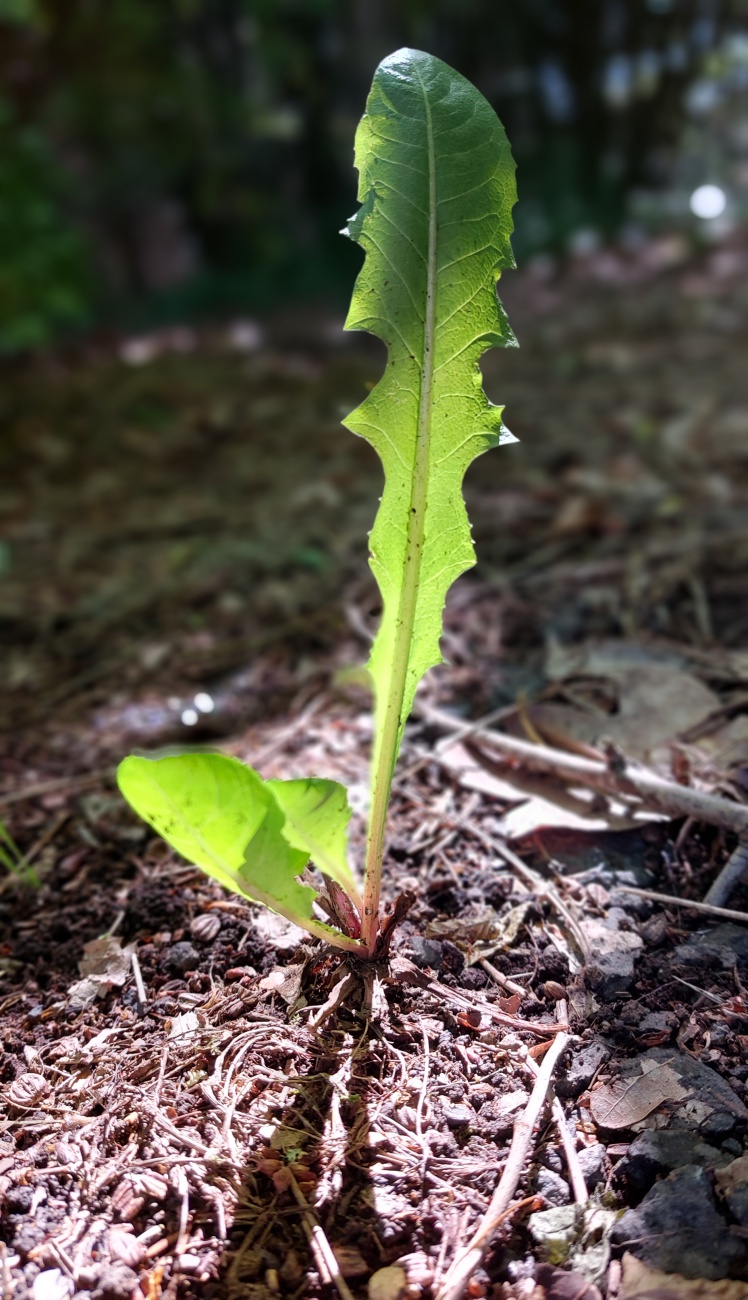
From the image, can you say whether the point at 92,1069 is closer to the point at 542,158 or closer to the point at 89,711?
the point at 89,711

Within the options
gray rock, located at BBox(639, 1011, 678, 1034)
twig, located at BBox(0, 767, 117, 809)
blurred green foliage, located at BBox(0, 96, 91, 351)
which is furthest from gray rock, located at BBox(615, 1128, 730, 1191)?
blurred green foliage, located at BBox(0, 96, 91, 351)

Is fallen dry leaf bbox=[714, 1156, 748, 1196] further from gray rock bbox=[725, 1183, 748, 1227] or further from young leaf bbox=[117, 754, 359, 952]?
young leaf bbox=[117, 754, 359, 952]

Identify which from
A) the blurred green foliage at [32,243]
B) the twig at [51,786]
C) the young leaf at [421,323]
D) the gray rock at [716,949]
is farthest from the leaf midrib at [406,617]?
the blurred green foliage at [32,243]

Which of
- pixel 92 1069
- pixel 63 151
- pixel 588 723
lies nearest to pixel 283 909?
Result: pixel 92 1069

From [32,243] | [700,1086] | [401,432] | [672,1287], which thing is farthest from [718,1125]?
[32,243]

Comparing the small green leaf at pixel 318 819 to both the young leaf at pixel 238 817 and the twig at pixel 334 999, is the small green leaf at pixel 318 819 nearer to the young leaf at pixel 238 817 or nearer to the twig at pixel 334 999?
the young leaf at pixel 238 817

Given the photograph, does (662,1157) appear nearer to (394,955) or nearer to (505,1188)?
(505,1188)
